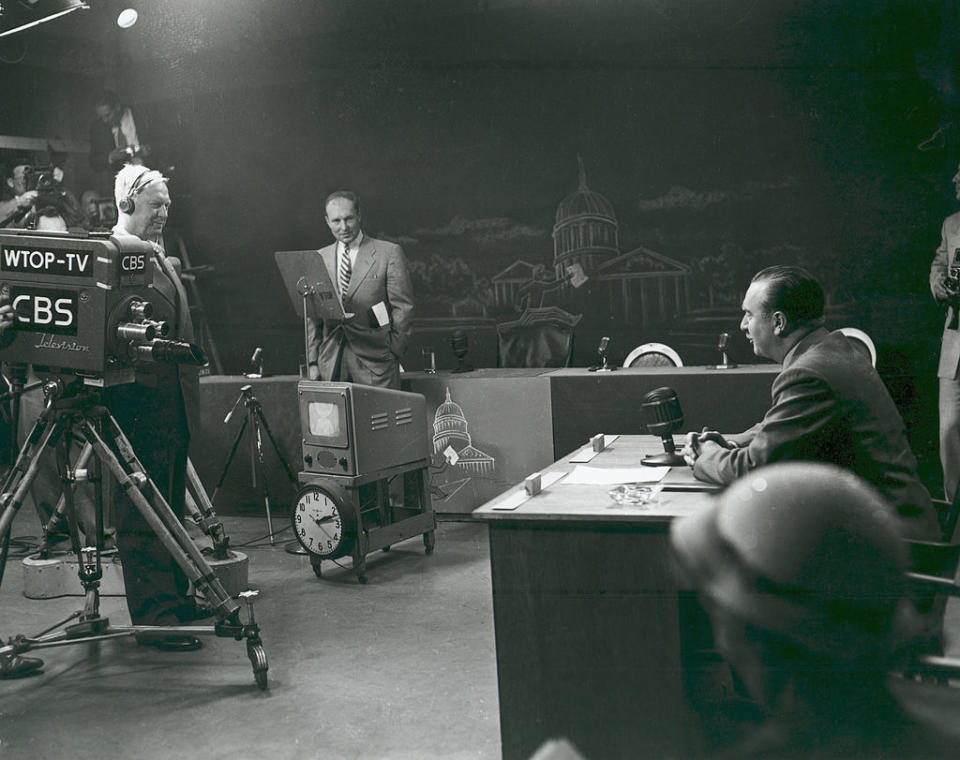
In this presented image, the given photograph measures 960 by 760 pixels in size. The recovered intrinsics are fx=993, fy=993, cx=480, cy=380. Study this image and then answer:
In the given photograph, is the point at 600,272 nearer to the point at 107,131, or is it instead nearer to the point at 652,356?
the point at 652,356

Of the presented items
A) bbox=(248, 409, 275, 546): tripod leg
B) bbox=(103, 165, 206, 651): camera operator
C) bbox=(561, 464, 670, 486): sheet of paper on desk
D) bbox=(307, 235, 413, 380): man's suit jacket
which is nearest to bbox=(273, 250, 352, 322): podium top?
bbox=(307, 235, 413, 380): man's suit jacket

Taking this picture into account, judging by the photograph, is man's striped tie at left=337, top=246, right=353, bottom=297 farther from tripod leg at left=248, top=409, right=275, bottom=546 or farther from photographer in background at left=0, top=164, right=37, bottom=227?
photographer in background at left=0, top=164, right=37, bottom=227

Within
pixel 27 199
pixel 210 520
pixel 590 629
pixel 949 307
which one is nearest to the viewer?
pixel 590 629

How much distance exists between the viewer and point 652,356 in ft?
21.5

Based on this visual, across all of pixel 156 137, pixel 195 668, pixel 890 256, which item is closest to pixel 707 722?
pixel 195 668

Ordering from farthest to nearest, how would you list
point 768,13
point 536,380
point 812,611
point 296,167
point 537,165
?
point 296,167
point 537,165
point 768,13
point 536,380
point 812,611

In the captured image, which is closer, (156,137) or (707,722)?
(707,722)

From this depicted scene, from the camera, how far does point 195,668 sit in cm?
374

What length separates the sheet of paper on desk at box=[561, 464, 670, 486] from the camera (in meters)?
2.80

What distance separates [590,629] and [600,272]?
16.2 ft

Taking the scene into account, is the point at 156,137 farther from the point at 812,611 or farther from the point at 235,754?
the point at 812,611

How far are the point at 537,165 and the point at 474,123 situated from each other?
1.82 feet

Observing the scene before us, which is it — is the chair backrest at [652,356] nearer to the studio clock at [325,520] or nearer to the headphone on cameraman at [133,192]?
the studio clock at [325,520]

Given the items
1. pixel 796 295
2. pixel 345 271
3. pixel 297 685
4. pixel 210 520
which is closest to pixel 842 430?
pixel 796 295
